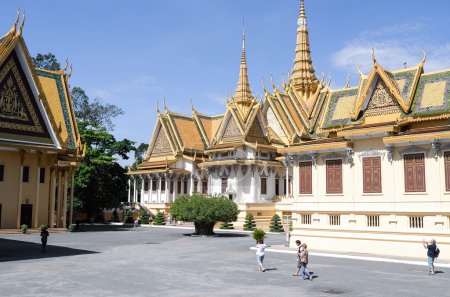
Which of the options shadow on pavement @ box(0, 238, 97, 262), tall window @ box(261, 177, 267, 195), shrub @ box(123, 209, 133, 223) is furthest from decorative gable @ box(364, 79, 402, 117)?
shrub @ box(123, 209, 133, 223)

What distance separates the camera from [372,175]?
2241cm

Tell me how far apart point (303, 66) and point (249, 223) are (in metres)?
22.0

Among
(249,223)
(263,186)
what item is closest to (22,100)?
(249,223)

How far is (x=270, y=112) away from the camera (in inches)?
1917

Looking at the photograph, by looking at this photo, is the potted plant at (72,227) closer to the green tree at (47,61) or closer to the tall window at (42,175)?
the tall window at (42,175)

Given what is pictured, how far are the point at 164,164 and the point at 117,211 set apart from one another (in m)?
7.59

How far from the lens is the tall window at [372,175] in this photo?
22.2 metres

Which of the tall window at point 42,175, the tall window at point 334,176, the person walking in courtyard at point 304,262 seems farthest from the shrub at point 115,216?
the person walking in courtyard at point 304,262

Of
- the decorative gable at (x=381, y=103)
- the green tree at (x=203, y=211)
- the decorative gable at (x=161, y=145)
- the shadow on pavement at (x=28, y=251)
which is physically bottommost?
the shadow on pavement at (x=28, y=251)

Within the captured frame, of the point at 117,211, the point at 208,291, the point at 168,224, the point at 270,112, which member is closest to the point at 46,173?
the point at 168,224

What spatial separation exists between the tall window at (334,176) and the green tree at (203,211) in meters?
10.2

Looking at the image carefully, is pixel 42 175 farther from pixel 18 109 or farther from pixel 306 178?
pixel 306 178

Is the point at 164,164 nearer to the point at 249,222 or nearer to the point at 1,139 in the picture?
the point at 249,222

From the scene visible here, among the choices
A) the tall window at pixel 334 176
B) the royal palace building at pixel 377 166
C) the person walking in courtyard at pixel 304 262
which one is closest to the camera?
the person walking in courtyard at pixel 304 262
